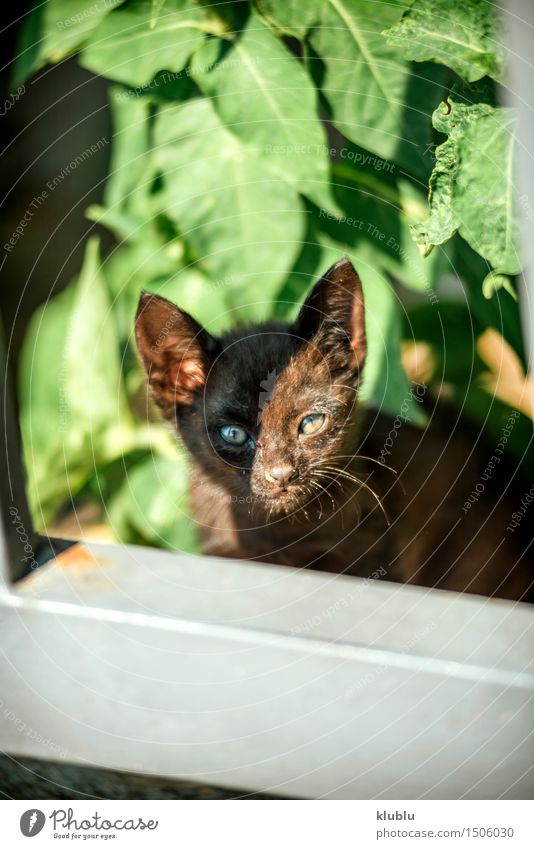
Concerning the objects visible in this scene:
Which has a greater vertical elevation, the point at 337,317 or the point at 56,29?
the point at 56,29

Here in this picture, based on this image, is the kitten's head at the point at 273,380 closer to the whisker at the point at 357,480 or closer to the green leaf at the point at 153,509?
the whisker at the point at 357,480

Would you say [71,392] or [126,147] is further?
[71,392]

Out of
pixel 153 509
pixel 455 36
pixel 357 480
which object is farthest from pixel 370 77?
pixel 153 509

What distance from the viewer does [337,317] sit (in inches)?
34.0

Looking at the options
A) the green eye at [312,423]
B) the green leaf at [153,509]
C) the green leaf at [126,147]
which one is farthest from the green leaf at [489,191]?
the green leaf at [153,509]

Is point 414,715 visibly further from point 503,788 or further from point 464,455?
point 464,455

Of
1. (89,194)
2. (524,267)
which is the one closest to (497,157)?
(524,267)

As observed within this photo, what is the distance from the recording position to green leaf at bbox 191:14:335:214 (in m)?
0.86

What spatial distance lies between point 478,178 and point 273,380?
0.93ft

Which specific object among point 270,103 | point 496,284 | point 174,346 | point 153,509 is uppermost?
point 270,103

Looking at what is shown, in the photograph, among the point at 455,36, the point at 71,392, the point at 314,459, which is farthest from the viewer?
the point at 71,392

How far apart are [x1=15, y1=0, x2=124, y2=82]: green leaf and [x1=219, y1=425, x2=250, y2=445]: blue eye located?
45 cm
